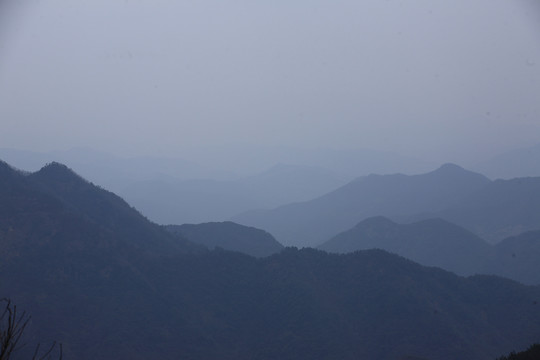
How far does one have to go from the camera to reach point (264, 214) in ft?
570

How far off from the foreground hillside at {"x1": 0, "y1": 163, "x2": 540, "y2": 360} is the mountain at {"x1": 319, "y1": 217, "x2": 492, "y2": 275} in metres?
29.5

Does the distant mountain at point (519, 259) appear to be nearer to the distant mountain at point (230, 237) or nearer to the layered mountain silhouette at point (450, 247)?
the layered mountain silhouette at point (450, 247)

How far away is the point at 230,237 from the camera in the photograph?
6525cm

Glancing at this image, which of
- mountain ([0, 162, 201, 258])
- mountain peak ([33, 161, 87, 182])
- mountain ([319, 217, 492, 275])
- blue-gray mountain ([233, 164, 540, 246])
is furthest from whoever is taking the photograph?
blue-gray mountain ([233, 164, 540, 246])

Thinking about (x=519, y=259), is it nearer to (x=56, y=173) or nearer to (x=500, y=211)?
(x=500, y=211)

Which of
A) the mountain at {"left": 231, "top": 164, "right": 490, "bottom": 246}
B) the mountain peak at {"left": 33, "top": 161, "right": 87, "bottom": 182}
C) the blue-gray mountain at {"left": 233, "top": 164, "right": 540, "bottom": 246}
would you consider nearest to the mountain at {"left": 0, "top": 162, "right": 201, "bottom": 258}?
the mountain peak at {"left": 33, "top": 161, "right": 87, "bottom": 182}

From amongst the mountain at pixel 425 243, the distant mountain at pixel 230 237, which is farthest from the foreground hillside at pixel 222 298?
the mountain at pixel 425 243

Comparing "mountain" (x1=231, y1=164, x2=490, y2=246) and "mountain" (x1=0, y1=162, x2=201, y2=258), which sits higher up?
"mountain" (x1=231, y1=164, x2=490, y2=246)

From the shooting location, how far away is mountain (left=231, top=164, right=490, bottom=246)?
14112 cm

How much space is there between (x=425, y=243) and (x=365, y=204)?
74.1 m

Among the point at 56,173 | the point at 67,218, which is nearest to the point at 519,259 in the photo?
the point at 67,218

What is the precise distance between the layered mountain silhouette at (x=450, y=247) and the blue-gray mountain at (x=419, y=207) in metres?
23.9

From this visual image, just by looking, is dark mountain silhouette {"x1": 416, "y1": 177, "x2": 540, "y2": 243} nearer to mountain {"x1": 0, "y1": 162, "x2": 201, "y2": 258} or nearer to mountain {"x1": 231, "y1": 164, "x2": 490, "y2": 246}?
mountain {"x1": 231, "y1": 164, "x2": 490, "y2": 246}

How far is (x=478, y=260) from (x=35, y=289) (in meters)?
66.0
